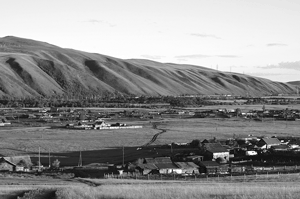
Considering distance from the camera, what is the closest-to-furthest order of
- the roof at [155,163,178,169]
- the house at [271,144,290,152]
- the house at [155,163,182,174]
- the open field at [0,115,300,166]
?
the house at [155,163,182,174] < the roof at [155,163,178,169] < the house at [271,144,290,152] < the open field at [0,115,300,166]

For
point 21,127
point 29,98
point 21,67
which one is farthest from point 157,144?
point 21,67

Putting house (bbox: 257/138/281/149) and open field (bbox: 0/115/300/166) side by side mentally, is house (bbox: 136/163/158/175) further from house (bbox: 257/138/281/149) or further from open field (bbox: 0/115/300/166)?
house (bbox: 257/138/281/149)

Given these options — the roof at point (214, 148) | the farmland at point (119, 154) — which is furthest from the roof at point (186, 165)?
the roof at point (214, 148)

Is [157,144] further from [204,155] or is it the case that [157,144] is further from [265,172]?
[265,172]

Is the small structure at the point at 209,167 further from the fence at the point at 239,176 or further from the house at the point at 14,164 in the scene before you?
the house at the point at 14,164

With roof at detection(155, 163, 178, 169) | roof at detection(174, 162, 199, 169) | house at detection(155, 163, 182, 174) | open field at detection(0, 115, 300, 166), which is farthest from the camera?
open field at detection(0, 115, 300, 166)

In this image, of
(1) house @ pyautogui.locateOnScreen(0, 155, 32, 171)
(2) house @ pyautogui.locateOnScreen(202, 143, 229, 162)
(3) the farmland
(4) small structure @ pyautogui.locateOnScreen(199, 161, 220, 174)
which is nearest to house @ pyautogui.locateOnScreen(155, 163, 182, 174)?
(4) small structure @ pyautogui.locateOnScreen(199, 161, 220, 174)

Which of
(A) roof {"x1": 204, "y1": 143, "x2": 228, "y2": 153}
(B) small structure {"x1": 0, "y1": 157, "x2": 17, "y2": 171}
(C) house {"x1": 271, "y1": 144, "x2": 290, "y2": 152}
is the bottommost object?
(B) small structure {"x1": 0, "y1": 157, "x2": 17, "y2": 171}
